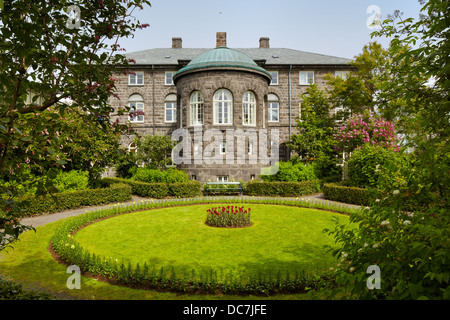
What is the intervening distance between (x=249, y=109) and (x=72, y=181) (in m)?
12.9

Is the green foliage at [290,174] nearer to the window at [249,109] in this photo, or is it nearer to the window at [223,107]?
the window at [249,109]

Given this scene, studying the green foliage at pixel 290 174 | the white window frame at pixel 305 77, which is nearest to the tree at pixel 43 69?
the green foliage at pixel 290 174

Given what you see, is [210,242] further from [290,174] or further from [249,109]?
[249,109]

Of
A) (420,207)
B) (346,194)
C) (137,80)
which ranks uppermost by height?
(137,80)

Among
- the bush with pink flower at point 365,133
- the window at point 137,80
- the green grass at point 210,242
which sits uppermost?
the window at point 137,80

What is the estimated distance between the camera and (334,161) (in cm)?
2167

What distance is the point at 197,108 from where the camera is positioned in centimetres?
2092

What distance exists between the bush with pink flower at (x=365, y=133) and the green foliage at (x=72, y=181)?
17494 millimetres

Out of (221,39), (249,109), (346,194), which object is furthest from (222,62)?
(346,194)

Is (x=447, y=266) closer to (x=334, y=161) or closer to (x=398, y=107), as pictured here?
(x=398, y=107)

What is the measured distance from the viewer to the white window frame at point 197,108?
68.4 feet

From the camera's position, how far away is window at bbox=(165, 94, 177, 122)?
93.7 feet

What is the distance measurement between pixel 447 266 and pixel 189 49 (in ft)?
115
